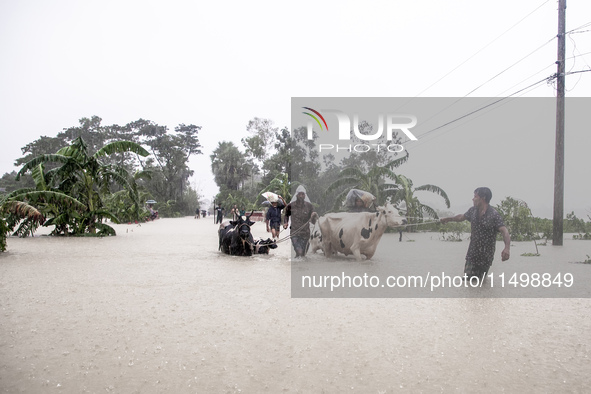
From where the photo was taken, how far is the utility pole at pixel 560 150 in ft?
29.4

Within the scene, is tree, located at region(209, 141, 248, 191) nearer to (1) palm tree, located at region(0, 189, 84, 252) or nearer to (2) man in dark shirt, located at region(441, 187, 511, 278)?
(1) palm tree, located at region(0, 189, 84, 252)

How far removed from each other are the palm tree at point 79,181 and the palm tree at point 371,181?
9.62 meters

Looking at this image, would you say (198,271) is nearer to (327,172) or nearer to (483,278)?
(327,172)

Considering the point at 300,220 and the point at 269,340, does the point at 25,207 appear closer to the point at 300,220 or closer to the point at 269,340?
the point at 300,220

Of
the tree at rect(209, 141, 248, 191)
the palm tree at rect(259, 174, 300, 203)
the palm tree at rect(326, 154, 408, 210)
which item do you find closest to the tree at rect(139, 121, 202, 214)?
the tree at rect(209, 141, 248, 191)

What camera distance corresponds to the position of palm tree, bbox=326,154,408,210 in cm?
935

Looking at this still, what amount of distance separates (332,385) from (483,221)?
4272mm

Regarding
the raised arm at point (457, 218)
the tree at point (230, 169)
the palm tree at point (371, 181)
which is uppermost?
the tree at point (230, 169)

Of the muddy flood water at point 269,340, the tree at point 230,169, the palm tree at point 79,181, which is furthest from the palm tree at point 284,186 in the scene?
the tree at point 230,169

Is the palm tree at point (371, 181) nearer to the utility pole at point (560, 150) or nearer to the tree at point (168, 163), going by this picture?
the utility pole at point (560, 150)

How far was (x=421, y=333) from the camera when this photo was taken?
14.7 ft

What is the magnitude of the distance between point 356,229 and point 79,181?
42.3 feet

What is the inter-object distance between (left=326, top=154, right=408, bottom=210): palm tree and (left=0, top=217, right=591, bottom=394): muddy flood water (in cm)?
303

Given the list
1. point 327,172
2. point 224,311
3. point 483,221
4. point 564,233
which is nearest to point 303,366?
point 224,311
